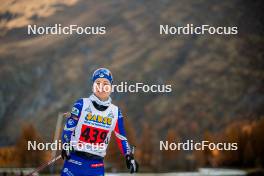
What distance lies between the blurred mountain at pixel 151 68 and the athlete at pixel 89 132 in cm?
10891

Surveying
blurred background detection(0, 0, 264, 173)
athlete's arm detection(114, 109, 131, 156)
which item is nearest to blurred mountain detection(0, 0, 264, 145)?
blurred background detection(0, 0, 264, 173)

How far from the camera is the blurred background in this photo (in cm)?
12962

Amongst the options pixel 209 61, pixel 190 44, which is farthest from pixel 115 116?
pixel 190 44

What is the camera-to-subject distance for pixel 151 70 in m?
170

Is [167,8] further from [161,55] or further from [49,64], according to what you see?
[49,64]

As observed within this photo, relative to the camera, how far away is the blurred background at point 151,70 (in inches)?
5103

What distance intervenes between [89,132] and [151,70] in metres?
164

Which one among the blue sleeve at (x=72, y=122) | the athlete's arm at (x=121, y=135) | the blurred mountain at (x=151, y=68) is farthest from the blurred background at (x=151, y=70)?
the blue sleeve at (x=72, y=122)

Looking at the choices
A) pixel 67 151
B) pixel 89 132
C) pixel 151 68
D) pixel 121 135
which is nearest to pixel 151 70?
pixel 151 68

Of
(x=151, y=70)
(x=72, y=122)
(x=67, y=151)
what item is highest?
(x=151, y=70)

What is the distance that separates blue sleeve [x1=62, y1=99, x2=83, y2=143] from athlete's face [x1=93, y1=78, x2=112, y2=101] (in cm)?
23

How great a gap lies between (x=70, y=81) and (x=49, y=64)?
371 inches

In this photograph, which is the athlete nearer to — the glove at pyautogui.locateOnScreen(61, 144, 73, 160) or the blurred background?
the glove at pyautogui.locateOnScreen(61, 144, 73, 160)

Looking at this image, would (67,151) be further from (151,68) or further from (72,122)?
(151,68)
